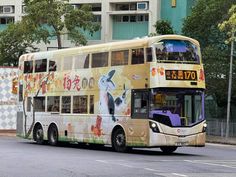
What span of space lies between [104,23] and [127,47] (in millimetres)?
41774

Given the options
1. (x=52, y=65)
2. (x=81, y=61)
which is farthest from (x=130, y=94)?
(x=52, y=65)

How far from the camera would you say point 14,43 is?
57.8 meters

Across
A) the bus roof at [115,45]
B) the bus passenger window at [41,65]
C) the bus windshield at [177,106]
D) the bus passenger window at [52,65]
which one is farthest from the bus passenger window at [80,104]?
the bus windshield at [177,106]

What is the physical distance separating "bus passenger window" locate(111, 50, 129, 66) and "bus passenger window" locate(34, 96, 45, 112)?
5.72 metres

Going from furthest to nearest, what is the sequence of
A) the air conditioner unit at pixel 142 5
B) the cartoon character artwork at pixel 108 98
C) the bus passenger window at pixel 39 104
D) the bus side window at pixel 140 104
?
the air conditioner unit at pixel 142 5 → the bus passenger window at pixel 39 104 → the cartoon character artwork at pixel 108 98 → the bus side window at pixel 140 104

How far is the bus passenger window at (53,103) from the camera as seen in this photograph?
91.5ft

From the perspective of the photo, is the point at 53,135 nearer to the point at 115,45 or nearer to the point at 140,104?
the point at 115,45

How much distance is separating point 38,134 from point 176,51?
9475mm

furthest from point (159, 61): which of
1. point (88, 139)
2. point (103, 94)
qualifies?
point (88, 139)

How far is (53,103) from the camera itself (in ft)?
92.5

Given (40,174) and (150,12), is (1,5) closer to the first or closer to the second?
(150,12)

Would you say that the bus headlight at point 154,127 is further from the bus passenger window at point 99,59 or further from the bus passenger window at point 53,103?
the bus passenger window at point 53,103

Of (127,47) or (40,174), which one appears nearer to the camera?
(40,174)

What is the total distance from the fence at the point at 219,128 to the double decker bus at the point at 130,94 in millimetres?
17513
